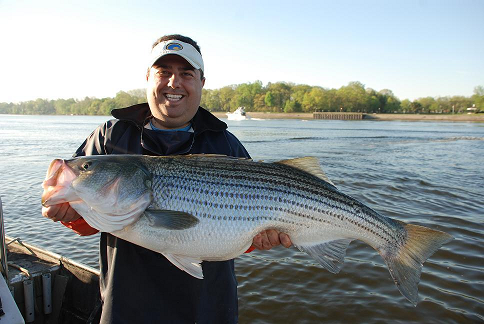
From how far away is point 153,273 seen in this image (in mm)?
3105

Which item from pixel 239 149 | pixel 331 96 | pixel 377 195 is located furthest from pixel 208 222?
pixel 331 96

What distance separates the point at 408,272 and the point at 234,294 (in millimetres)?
1725

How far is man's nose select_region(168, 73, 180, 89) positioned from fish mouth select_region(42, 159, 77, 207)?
121cm

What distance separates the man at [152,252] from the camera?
3010 millimetres

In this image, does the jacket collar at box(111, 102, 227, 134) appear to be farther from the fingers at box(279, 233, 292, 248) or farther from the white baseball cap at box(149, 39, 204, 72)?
the fingers at box(279, 233, 292, 248)

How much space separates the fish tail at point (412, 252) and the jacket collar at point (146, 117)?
82.9 inches

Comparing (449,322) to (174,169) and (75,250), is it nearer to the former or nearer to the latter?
(174,169)

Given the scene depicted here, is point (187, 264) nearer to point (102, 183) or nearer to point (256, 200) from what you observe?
point (256, 200)

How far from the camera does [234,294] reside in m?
3.42

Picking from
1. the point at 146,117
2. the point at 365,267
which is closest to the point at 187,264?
Result: the point at 146,117

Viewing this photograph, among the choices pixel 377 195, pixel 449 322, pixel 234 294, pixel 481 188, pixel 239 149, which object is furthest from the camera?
pixel 481 188

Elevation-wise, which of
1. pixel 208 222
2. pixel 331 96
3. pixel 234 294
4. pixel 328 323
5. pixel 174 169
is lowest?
pixel 328 323

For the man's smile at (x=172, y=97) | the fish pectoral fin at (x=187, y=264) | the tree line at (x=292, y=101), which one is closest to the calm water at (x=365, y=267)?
the fish pectoral fin at (x=187, y=264)

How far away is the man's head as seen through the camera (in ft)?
11.3
